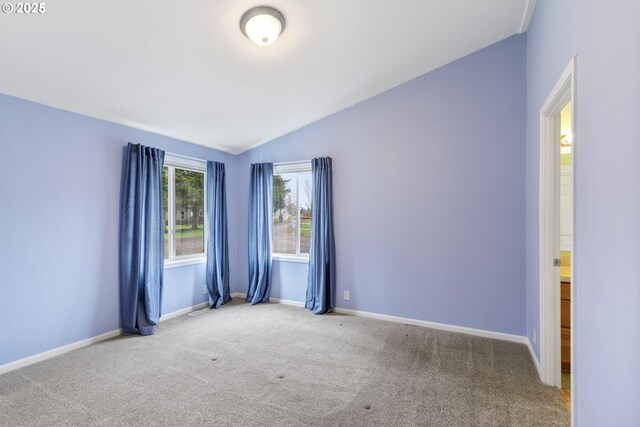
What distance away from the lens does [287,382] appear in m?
2.40

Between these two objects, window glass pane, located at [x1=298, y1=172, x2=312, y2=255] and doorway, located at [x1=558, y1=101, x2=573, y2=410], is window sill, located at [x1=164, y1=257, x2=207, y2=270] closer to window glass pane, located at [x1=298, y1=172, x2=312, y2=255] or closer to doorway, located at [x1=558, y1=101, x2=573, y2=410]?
window glass pane, located at [x1=298, y1=172, x2=312, y2=255]

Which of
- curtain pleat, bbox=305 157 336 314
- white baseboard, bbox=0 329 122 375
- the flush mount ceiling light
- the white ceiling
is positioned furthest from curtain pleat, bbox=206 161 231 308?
the flush mount ceiling light

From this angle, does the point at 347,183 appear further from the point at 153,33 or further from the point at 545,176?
the point at 153,33

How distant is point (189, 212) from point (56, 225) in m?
1.58

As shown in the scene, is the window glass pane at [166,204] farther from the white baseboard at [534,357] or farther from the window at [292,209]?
the white baseboard at [534,357]

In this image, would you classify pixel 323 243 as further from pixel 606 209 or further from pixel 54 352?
pixel 606 209

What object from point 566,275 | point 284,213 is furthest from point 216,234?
point 566,275

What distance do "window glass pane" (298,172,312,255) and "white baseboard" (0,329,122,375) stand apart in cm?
247

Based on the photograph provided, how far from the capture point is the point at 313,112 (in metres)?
3.98

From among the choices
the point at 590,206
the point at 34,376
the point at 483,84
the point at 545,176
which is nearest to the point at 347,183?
the point at 483,84

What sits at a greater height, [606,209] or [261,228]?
[606,209]

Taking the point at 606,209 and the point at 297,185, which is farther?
the point at 297,185

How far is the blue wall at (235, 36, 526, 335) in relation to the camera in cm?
316

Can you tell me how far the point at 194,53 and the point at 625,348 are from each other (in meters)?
3.06
